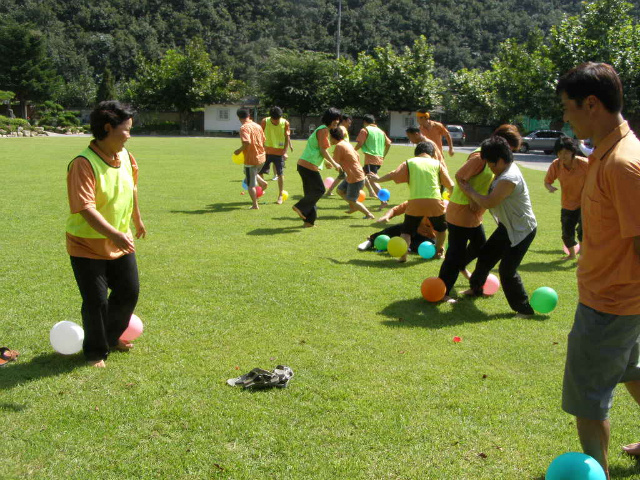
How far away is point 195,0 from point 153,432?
131 meters

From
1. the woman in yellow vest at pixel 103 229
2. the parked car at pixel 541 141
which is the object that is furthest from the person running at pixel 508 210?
the parked car at pixel 541 141

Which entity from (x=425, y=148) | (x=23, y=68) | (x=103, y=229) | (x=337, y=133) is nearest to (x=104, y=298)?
(x=103, y=229)

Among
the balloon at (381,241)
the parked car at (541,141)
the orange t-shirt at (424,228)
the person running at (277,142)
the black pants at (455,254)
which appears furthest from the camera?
the parked car at (541,141)

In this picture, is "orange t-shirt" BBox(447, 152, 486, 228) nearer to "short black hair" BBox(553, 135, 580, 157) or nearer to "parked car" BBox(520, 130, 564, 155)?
"short black hair" BBox(553, 135, 580, 157)

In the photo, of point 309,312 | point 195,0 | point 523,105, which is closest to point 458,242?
point 309,312

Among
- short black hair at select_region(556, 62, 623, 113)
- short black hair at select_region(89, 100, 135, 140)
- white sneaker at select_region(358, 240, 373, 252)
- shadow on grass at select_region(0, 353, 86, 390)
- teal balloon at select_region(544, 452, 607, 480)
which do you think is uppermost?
short black hair at select_region(556, 62, 623, 113)

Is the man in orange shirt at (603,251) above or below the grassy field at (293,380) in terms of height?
above

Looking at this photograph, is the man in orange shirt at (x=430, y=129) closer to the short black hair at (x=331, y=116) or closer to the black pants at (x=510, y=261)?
the short black hair at (x=331, y=116)

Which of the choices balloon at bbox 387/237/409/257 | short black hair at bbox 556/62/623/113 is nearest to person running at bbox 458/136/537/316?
balloon at bbox 387/237/409/257

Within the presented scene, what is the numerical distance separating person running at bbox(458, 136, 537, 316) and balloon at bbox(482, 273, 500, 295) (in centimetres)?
54

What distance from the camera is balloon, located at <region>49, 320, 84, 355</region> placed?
180 inches

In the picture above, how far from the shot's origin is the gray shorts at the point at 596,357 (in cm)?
275

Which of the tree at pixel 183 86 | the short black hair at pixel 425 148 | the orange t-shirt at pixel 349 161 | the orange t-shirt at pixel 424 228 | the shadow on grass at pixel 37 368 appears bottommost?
the shadow on grass at pixel 37 368

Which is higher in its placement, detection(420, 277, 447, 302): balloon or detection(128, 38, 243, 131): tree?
A: detection(128, 38, 243, 131): tree
